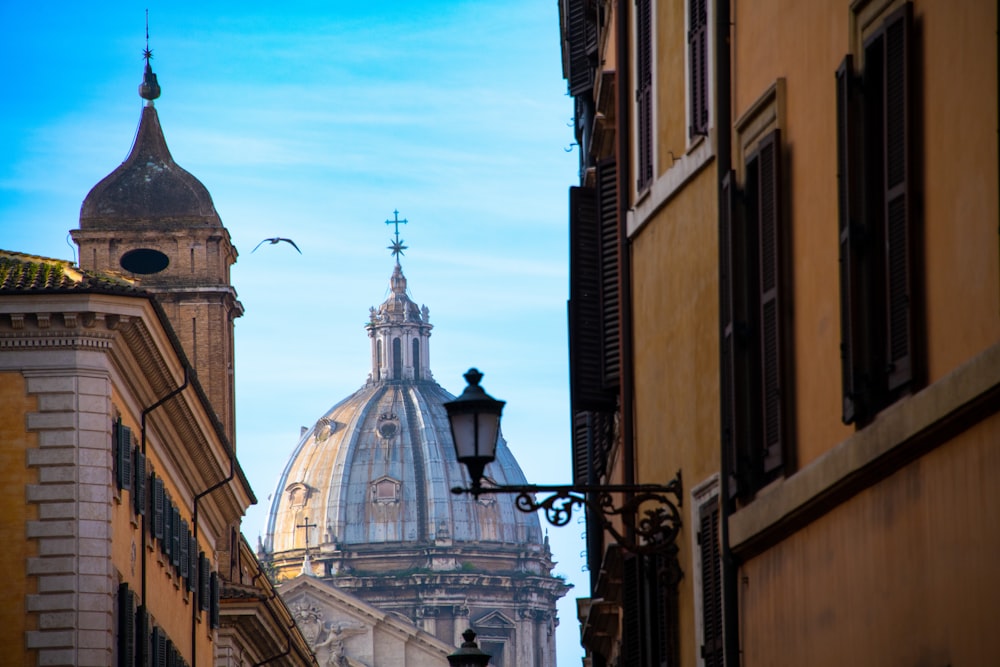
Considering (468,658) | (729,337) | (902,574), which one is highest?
(468,658)

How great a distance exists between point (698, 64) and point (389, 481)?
13760 centimetres

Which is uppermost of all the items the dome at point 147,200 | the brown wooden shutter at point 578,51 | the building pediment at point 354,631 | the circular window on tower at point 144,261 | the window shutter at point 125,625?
the building pediment at point 354,631

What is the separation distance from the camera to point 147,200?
154ft

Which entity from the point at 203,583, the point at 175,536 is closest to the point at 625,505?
the point at 175,536

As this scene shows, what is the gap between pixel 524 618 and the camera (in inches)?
5748

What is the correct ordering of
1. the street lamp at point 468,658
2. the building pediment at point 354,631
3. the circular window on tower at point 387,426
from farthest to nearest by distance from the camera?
the circular window on tower at point 387,426 < the building pediment at point 354,631 < the street lamp at point 468,658

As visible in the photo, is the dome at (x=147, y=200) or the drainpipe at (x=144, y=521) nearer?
the drainpipe at (x=144, y=521)

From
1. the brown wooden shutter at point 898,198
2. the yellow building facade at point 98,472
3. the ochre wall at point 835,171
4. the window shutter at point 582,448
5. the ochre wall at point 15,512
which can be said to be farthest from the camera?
the yellow building facade at point 98,472

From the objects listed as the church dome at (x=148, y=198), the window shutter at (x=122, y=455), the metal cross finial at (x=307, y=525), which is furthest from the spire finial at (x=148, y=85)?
the metal cross finial at (x=307, y=525)

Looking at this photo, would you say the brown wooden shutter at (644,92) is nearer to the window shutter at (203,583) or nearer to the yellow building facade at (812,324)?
the yellow building facade at (812,324)

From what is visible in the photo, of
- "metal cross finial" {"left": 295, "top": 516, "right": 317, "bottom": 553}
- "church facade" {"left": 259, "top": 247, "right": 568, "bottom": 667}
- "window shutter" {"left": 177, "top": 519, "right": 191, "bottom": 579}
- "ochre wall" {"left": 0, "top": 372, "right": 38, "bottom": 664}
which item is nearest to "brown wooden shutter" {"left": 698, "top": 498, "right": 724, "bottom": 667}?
"ochre wall" {"left": 0, "top": 372, "right": 38, "bottom": 664}

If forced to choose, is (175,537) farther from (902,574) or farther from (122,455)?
(902,574)

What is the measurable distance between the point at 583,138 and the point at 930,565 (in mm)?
14823

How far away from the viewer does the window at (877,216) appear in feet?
25.4
